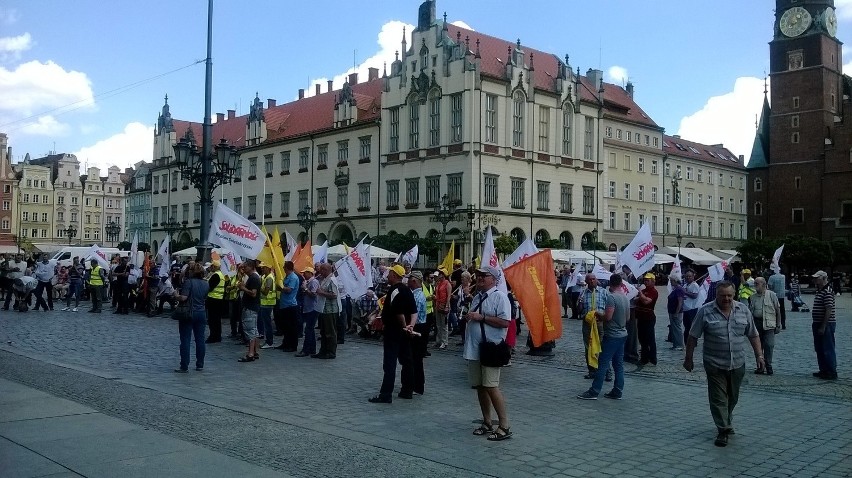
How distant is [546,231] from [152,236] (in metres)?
53.5

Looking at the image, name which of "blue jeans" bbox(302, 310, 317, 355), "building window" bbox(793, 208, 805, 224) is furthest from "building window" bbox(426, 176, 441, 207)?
"building window" bbox(793, 208, 805, 224)

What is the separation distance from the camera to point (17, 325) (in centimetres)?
2103

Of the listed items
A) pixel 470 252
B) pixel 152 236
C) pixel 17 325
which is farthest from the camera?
pixel 152 236

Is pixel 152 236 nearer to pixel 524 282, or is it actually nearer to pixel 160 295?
pixel 160 295

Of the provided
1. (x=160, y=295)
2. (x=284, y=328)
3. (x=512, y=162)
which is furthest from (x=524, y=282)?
(x=512, y=162)

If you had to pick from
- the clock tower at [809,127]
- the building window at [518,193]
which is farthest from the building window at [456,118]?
the clock tower at [809,127]

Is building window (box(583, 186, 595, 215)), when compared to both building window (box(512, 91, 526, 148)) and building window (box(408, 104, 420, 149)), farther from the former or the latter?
building window (box(408, 104, 420, 149))

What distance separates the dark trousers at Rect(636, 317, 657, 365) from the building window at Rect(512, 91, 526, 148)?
41.4m

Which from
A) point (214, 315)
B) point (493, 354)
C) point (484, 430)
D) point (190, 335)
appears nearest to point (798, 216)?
point (214, 315)

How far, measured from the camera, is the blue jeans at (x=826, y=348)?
1311 centimetres

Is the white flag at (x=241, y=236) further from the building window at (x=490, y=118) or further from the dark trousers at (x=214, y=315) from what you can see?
the building window at (x=490, y=118)

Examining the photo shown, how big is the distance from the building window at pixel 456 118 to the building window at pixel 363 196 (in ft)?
33.7

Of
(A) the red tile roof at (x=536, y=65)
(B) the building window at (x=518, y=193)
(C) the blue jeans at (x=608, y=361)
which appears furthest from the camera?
(A) the red tile roof at (x=536, y=65)

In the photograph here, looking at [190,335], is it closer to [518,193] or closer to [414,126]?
[518,193]
